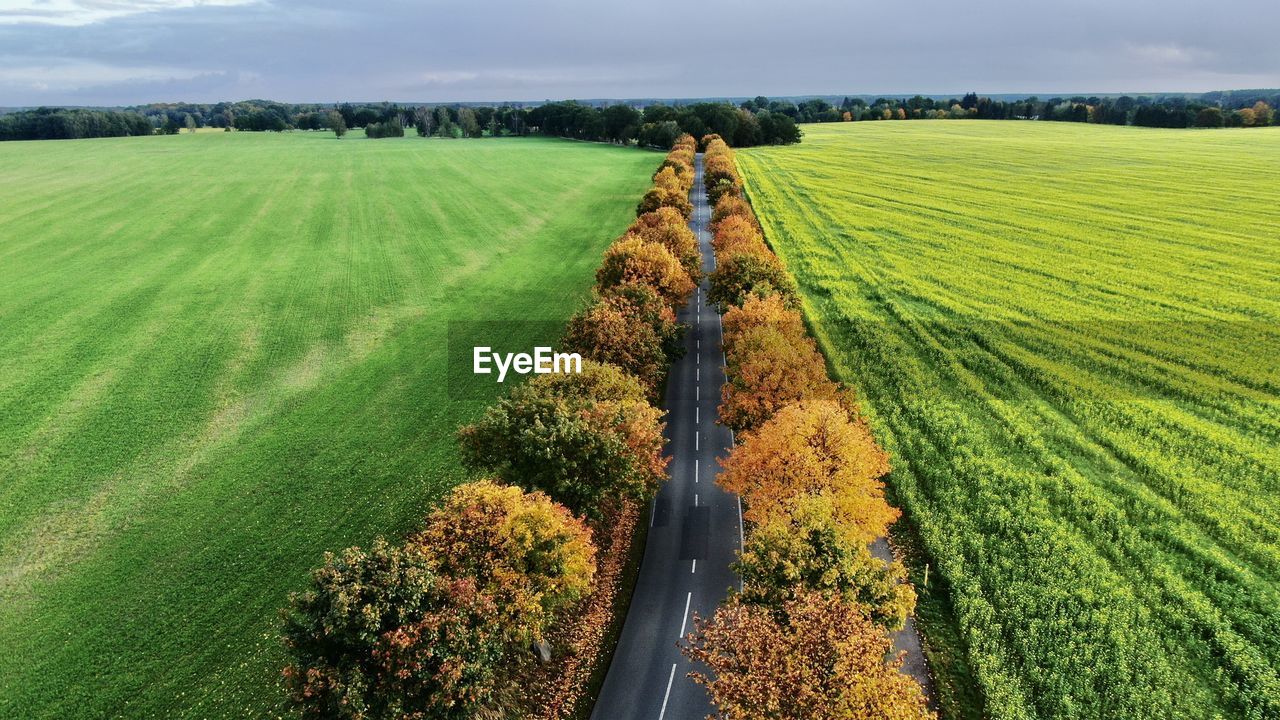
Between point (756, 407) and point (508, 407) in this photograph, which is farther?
point (756, 407)

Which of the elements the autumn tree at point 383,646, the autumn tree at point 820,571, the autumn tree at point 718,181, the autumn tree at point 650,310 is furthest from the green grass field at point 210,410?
the autumn tree at point 820,571

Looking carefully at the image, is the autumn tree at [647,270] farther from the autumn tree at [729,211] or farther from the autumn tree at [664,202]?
the autumn tree at [664,202]

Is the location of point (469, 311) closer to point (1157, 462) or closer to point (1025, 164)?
point (1157, 462)

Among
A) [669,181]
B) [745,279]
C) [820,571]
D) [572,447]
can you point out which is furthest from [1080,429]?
[669,181]

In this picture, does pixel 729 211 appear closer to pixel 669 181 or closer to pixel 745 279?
pixel 669 181

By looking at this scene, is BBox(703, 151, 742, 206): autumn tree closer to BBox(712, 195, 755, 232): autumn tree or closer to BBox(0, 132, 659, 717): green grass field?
BBox(712, 195, 755, 232): autumn tree

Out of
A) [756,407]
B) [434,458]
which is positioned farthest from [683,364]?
[434,458]
